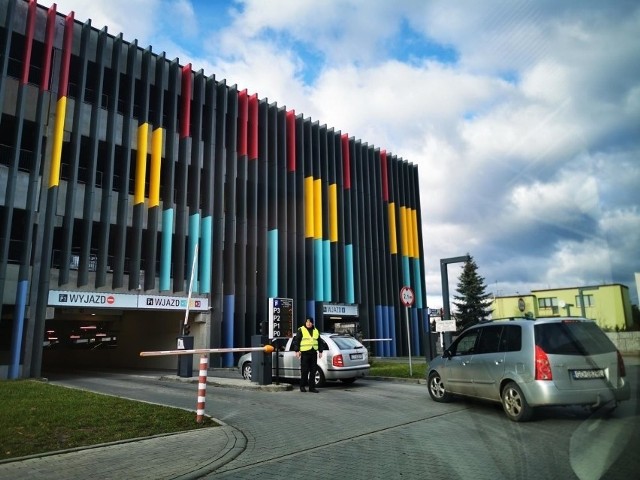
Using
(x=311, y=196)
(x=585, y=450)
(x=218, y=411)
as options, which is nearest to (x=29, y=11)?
(x=311, y=196)

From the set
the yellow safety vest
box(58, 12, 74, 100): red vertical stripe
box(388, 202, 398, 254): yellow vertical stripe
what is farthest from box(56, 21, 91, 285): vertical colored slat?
box(388, 202, 398, 254): yellow vertical stripe

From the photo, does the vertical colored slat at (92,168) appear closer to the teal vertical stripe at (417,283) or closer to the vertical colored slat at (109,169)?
the vertical colored slat at (109,169)

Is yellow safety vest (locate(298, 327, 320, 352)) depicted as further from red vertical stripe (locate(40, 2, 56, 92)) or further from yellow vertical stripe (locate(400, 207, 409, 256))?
yellow vertical stripe (locate(400, 207, 409, 256))

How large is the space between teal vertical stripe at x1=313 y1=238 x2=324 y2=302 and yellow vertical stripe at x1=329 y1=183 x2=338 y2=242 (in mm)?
1545

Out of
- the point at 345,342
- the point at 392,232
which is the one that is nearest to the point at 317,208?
the point at 392,232

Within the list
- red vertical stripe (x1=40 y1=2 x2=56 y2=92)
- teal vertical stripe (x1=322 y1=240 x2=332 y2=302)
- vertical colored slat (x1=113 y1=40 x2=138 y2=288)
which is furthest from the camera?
teal vertical stripe (x1=322 y1=240 x2=332 y2=302)

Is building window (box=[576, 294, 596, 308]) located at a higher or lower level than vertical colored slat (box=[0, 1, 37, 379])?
lower

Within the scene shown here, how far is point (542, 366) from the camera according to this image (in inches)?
314

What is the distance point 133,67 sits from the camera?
22.4 m

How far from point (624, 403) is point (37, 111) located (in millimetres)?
20576

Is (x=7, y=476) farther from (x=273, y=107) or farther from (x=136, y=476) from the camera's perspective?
(x=273, y=107)

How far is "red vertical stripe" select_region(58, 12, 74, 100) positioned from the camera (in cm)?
2002

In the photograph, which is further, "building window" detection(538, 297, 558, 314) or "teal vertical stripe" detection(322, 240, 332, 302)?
"teal vertical stripe" detection(322, 240, 332, 302)

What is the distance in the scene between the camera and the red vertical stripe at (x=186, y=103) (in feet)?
79.6
